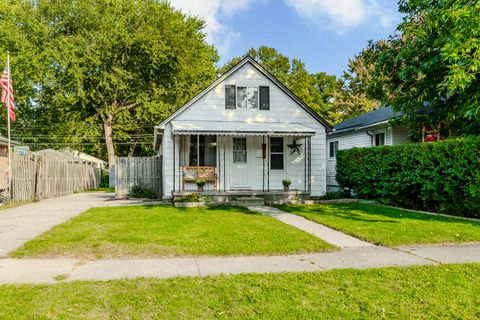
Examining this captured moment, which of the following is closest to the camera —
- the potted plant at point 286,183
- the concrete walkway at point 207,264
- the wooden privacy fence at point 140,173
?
the concrete walkway at point 207,264

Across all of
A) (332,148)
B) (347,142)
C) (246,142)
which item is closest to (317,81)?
(332,148)

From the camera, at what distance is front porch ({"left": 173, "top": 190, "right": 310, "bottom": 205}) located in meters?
15.2

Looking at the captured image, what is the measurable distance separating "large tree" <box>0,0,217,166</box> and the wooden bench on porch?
15838mm

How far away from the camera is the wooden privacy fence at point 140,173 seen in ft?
62.5

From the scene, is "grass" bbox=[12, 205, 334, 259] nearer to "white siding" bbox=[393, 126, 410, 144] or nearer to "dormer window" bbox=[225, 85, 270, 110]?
"dormer window" bbox=[225, 85, 270, 110]

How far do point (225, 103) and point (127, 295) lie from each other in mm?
13262

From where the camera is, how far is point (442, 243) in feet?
23.8

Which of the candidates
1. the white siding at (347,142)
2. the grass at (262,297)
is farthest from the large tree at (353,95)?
the grass at (262,297)

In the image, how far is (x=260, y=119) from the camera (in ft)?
56.3

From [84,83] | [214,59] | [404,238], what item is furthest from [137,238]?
[214,59]

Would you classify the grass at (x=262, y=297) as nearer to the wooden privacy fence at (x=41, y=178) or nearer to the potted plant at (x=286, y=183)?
the potted plant at (x=286, y=183)

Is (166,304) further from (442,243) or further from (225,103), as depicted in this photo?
(225,103)

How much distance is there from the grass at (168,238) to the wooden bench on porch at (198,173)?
532cm

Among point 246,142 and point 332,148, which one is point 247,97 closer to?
point 246,142
